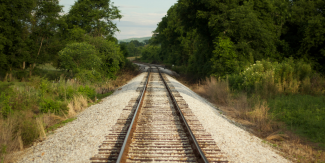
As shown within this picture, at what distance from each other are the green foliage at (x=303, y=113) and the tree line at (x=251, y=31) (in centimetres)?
674

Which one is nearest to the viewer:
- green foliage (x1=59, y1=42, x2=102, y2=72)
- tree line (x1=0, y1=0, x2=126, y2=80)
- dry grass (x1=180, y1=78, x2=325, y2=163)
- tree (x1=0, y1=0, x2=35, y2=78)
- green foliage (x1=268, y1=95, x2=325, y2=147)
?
dry grass (x1=180, y1=78, x2=325, y2=163)

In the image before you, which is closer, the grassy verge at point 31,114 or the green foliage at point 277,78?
the grassy verge at point 31,114

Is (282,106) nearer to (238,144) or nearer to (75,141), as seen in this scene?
(238,144)

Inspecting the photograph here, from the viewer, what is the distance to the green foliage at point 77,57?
16.6 meters

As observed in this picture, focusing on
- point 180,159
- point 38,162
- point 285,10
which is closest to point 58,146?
point 38,162

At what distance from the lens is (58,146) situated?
5109mm

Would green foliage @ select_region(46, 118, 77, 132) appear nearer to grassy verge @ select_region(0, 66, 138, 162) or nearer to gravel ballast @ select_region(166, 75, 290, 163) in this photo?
grassy verge @ select_region(0, 66, 138, 162)

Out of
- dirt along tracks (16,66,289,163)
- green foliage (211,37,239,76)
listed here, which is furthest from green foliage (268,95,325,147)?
green foliage (211,37,239,76)

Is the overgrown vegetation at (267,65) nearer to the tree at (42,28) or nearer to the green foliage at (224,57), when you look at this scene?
the green foliage at (224,57)

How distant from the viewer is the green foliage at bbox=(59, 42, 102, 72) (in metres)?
16.6

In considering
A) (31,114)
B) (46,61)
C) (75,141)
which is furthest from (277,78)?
(46,61)

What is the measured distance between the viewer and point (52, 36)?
3103 centimetres

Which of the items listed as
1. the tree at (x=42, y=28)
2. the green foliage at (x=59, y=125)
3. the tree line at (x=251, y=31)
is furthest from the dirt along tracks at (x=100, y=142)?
the tree at (x=42, y=28)

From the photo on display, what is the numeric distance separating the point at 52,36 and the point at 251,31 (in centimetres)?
2796
